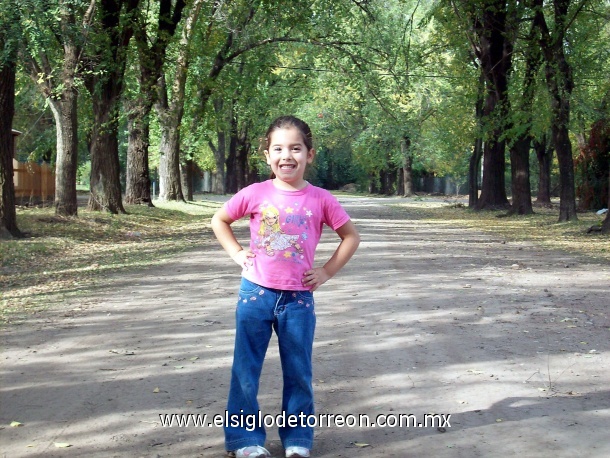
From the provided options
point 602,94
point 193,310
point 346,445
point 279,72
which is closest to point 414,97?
point 279,72

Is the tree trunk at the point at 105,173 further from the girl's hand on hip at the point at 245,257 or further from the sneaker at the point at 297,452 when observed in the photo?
the sneaker at the point at 297,452

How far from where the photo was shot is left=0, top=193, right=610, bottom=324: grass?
1197cm

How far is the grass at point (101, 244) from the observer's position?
11969mm

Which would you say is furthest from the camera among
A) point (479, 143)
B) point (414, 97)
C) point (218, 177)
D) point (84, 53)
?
point (218, 177)

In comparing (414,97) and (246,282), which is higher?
(414,97)

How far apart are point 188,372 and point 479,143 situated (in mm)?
33884

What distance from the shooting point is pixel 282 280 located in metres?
4.74

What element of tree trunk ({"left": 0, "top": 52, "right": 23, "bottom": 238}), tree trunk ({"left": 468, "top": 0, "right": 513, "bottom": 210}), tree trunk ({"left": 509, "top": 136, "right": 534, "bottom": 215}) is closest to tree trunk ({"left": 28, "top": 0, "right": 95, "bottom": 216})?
tree trunk ({"left": 0, "top": 52, "right": 23, "bottom": 238})

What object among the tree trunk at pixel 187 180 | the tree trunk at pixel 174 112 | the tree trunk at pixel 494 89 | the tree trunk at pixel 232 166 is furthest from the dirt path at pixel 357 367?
the tree trunk at pixel 232 166

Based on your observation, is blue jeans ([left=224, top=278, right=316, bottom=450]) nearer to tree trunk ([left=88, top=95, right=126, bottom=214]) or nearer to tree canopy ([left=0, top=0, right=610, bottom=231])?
tree canopy ([left=0, top=0, right=610, bottom=231])

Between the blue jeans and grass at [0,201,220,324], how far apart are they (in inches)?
207

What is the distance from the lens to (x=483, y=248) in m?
18.7

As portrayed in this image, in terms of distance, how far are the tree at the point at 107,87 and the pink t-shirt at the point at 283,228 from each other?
1702 cm

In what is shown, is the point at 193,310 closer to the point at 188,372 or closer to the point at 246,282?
the point at 188,372
